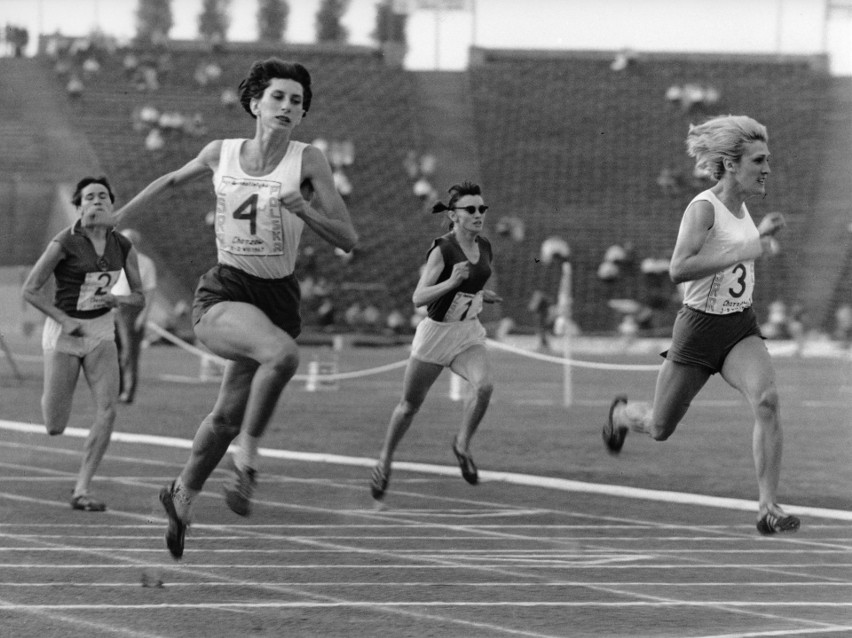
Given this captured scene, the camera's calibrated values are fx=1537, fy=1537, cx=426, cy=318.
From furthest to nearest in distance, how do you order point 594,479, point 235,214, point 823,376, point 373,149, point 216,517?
point 373,149
point 823,376
point 594,479
point 216,517
point 235,214

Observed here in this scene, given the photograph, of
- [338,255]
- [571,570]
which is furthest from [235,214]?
[338,255]

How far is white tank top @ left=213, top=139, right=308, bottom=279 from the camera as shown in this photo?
257 inches

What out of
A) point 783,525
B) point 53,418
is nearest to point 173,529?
point 783,525

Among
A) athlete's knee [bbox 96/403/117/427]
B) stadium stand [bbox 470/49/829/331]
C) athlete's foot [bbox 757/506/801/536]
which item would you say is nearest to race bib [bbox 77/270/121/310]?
athlete's knee [bbox 96/403/117/427]

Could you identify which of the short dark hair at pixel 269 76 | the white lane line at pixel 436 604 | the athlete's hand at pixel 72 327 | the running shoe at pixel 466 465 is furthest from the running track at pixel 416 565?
the short dark hair at pixel 269 76

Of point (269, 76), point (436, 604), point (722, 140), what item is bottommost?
point (436, 604)

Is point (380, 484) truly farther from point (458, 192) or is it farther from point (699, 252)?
point (699, 252)

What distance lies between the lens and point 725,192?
7387 mm

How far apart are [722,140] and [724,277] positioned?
0.66m

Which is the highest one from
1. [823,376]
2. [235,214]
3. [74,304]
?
[235,214]

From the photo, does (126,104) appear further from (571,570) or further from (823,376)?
(571,570)

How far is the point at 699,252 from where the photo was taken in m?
7.16

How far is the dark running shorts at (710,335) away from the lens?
24.0 ft

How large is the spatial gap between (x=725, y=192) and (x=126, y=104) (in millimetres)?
36853
